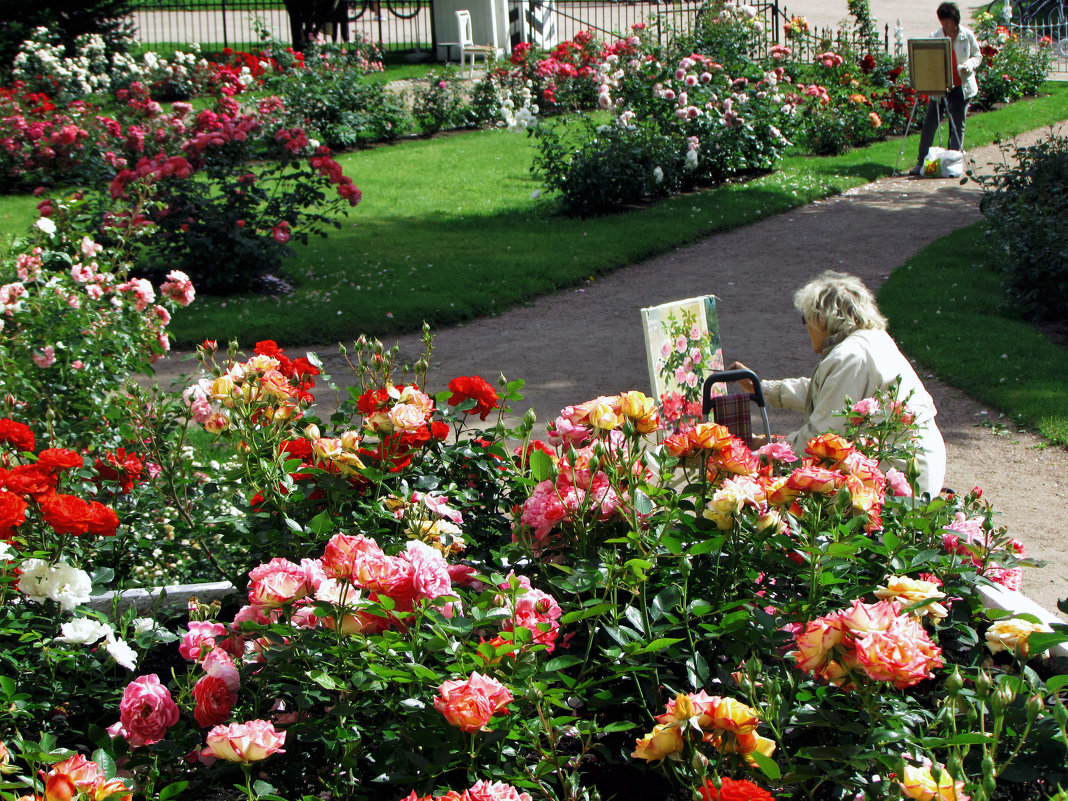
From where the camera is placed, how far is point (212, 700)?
164cm

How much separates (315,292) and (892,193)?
22.4 feet

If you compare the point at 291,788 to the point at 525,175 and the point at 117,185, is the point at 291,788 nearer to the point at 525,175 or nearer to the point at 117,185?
the point at 117,185

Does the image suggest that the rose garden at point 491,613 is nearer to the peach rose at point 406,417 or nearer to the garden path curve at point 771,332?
the peach rose at point 406,417

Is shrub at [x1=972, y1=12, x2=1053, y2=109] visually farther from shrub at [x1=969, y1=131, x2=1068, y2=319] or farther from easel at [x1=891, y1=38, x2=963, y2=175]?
shrub at [x1=969, y1=131, x2=1068, y2=319]

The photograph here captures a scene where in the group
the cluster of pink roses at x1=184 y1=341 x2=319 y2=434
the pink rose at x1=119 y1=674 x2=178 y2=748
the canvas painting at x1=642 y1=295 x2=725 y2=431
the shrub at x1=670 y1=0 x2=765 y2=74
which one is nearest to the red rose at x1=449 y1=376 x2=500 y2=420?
the cluster of pink roses at x1=184 y1=341 x2=319 y2=434

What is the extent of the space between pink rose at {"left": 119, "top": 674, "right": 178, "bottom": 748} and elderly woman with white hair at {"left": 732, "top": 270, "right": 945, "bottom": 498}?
102 inches

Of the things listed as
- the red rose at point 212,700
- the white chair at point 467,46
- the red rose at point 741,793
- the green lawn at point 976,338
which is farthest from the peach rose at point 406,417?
the white chair at point 467,46

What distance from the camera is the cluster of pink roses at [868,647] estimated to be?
133 centimetres

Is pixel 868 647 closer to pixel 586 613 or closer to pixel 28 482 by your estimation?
pixel 586 613

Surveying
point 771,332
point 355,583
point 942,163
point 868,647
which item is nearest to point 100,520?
point 355,583

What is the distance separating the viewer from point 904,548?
6.48 feet

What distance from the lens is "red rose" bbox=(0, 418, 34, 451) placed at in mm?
2340

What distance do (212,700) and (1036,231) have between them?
701cm

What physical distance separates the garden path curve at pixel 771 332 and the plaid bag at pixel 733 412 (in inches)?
46.6
